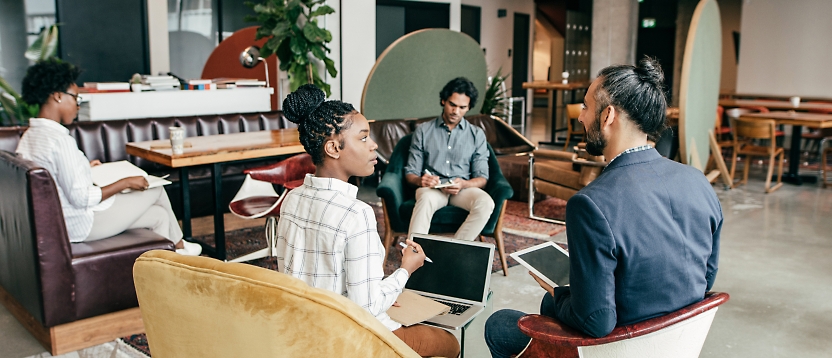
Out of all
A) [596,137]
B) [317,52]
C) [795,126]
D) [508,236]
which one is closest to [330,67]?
[317,52]

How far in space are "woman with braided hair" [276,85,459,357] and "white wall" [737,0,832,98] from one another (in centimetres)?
965

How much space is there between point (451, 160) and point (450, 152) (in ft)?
0.17

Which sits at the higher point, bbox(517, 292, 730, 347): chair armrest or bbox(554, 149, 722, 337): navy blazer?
bbox(554, 149, 722, 337): navy blazer

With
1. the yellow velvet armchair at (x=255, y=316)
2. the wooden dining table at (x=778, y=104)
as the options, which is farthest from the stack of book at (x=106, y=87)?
the wooden dining table at (x=778, y=104)

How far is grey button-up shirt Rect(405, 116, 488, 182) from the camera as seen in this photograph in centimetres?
424

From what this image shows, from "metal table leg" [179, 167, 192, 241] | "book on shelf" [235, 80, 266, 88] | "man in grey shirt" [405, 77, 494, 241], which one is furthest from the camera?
"book on shelf" [235, 80, 266, 88]

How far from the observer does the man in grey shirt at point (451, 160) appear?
159 inches

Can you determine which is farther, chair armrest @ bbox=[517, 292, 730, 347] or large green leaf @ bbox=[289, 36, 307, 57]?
large green leaf @ bbox=[289, 36, 307, 57]

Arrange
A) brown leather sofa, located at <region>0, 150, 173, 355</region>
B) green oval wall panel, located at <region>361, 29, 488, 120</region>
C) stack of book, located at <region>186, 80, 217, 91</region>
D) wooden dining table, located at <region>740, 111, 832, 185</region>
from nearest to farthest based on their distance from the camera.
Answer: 1. brown leather sofa, located at <region>0, 150, 173, 355</region>
2. stack of book, located at <region>186, 80, 217, 91</region>
3. green oval wall panel, located at <region>361, 29, 488, 120</region>
4. wooden dining table, located at <region>740, 111, 832, 185</region>

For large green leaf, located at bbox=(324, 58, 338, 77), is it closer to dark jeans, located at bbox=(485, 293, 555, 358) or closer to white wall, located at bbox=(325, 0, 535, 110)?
white wall, located at bbox=(325, 0, 535, 110)

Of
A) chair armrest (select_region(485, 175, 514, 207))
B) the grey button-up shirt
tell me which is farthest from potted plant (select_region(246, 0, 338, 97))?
chair armrest (select_region(485, 175, 514, 207))

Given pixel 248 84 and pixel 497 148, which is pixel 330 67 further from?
pixel 497 148

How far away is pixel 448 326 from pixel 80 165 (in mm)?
2280

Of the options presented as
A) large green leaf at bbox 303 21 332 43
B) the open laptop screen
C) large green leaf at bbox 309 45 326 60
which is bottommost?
the open laptop screen
